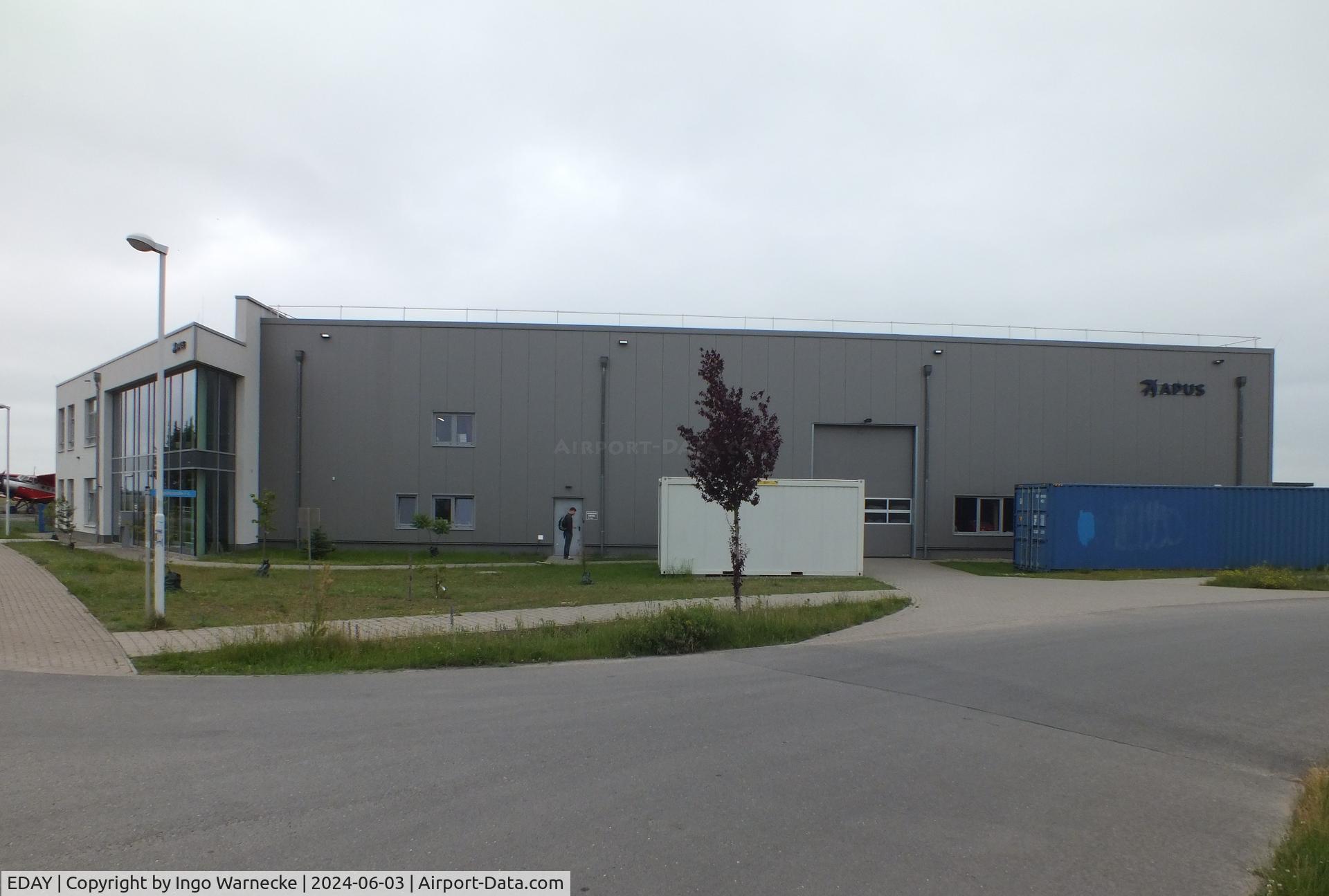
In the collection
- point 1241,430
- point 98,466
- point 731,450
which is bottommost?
point 98,466

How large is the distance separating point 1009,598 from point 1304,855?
16.3 m

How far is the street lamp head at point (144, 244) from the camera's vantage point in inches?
555

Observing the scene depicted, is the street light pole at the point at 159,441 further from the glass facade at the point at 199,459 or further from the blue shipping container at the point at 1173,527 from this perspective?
the blue shipping container at the point at 1173,527

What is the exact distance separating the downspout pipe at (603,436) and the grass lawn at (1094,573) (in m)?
12.0

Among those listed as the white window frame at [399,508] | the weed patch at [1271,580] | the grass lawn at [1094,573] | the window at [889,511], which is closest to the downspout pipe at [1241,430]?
the grass lawn at [1094,573]

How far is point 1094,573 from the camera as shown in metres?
27.9

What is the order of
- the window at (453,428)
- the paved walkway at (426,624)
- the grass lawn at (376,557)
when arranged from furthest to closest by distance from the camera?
the window at (453,428)
the grass lawn at (376,557)
the paved walkway at (426,624)

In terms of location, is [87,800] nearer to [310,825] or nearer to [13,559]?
[310,825]

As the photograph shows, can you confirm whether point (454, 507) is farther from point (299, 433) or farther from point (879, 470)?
point (879, 470)

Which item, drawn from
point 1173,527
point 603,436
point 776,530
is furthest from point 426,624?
point 1173,527

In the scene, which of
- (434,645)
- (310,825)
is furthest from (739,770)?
(434,645)

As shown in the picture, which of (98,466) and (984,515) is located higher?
(98,466)

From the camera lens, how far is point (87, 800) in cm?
566

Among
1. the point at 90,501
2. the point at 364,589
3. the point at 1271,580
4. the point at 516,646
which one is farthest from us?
the point at 90,501
